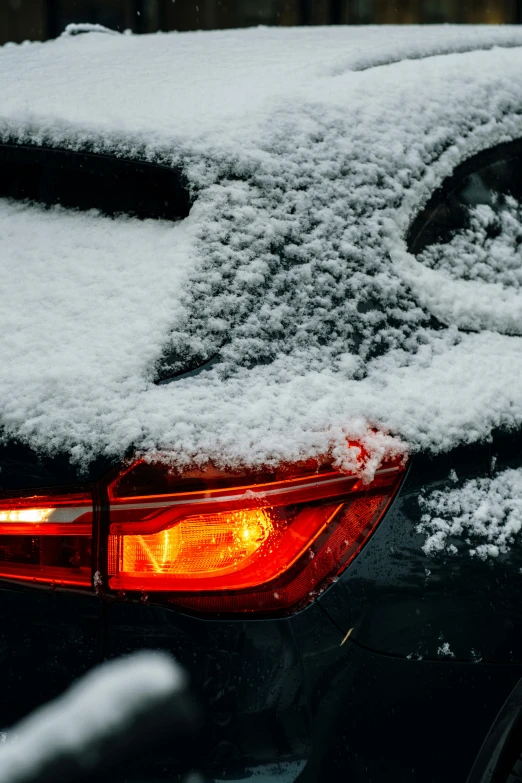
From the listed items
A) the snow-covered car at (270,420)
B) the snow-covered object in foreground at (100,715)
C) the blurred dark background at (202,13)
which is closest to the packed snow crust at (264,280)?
the snow-covered car at (270,420)

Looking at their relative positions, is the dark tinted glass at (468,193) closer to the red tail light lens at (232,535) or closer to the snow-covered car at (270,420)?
the snow-covered car at (270,420)

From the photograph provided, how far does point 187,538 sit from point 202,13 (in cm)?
950

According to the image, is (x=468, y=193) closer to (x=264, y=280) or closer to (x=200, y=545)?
(x=264, y=280)

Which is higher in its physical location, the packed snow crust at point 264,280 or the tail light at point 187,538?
the packed snow crust at point 264,280

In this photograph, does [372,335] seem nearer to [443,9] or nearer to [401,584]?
[401,584]

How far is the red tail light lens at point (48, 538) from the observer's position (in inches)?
49.6

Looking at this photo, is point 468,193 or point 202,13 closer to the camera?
point 468,193

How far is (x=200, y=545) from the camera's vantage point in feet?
4.21

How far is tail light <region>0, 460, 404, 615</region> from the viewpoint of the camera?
1259mm

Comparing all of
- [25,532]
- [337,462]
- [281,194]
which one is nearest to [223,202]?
[281,194]

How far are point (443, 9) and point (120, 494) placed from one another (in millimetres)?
10161

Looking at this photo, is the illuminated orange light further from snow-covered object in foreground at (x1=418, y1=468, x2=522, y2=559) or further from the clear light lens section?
snow-covered object in foreground at (x1=418, y1=468, x2=522, y2=559)

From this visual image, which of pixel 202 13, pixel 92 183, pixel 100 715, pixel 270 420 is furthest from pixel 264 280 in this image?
pixel 202 13

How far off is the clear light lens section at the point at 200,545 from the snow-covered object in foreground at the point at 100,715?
14 centimetres
